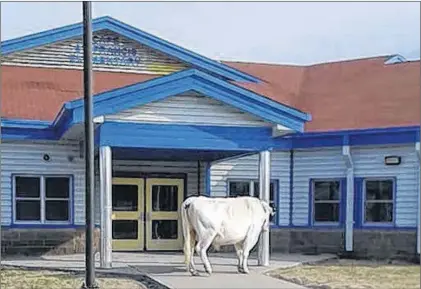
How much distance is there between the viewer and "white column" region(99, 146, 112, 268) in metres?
12.3

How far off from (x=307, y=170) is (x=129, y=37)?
5.52m

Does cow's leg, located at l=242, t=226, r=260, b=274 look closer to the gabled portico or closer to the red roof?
the gabled portico

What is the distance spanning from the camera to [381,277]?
39.7 ft

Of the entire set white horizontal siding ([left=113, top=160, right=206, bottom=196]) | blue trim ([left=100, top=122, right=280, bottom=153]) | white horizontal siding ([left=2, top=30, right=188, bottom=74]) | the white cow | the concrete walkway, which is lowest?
the concrete walkway

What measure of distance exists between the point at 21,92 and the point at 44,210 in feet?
10.0

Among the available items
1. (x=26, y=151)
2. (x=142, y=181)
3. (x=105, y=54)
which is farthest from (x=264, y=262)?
(x=105, y=54)

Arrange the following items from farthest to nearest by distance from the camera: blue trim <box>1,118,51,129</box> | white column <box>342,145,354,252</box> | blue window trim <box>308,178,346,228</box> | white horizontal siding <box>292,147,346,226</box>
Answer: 1. white horizontal siding <box>292,147,346,226</box>
2. blue window trim <box>308,178,346,228</box>
3. white column <box>342,145,354,252</box>
4. blue trim <box>1,118,51,129</box>

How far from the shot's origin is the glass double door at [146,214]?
16.7m

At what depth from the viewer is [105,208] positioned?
1234cm

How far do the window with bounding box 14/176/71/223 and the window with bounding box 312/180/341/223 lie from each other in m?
5.78

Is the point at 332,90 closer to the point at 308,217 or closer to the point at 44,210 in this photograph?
the point at 308,217

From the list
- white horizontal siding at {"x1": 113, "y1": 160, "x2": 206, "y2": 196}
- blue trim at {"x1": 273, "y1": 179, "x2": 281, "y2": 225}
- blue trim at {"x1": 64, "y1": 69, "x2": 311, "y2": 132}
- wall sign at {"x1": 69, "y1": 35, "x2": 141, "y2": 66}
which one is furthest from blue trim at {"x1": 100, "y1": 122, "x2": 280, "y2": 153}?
wall sign at {"x1": 69, "y1": 35, "x2": 141, "y2": 66}

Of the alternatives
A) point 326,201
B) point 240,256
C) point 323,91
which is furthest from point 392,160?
point 240,256

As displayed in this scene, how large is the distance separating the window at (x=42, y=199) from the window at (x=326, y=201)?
578cm
